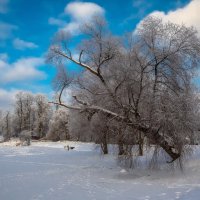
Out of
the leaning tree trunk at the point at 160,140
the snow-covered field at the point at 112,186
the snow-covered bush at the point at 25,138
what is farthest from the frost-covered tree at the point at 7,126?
the leaning tree trunk at the point at 160,140

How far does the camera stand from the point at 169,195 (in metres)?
12.2

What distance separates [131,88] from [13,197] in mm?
7877

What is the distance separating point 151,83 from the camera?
17.4m

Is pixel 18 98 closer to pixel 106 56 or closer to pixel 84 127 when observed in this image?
pixel 84 127

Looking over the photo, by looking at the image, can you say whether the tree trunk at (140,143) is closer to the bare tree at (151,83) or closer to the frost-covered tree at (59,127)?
the bare tree at (151,83)

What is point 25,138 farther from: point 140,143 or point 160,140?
point 160,140

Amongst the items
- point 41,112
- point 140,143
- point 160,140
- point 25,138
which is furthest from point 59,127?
point 160,140

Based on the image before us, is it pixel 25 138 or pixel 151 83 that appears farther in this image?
pixel 25 138

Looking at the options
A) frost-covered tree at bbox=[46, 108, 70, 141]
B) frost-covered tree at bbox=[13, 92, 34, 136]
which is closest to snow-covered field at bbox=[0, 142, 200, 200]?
frost-covered tree at bbox=[46, 108, 70, 141]

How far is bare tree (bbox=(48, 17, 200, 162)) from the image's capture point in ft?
52.5

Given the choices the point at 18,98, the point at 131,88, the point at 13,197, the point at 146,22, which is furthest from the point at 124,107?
the point at 18,98

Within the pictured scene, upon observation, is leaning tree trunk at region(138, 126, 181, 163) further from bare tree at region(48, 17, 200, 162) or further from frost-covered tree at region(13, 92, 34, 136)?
frost-covered tree at region(13, 92, 34, 136)

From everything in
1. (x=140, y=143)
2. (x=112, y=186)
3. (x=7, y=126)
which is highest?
(x=7, y=126)

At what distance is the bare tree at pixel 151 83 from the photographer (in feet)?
52.5
